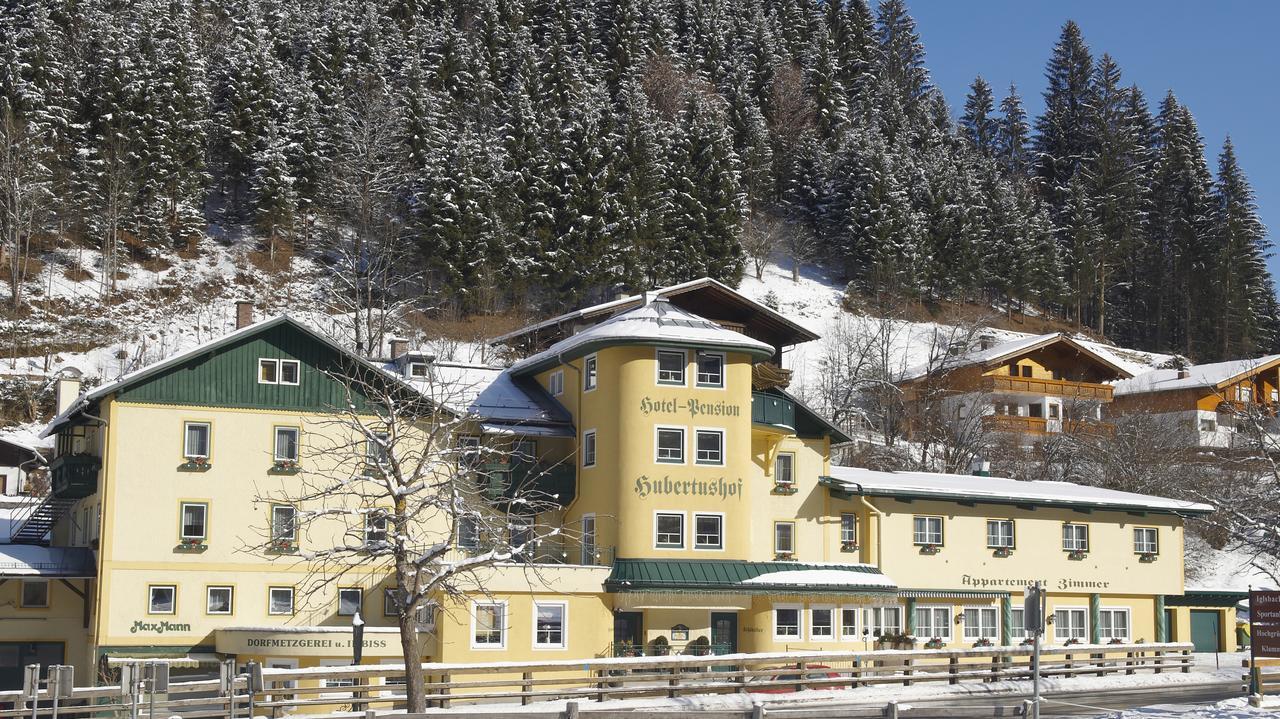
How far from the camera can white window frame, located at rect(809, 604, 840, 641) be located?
46.2m

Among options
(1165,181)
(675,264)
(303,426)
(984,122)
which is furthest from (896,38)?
(303,426)

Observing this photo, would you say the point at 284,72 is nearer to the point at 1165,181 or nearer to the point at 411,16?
the point at 411,16

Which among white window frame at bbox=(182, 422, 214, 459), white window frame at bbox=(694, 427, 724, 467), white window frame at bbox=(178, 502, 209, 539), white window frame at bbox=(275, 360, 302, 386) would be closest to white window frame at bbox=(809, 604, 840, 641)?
Result: white window frame at bbox=(694, 427, 724, 467)

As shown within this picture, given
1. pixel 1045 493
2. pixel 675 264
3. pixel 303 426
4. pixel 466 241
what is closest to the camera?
pixel 303 426

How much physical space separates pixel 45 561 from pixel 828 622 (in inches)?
972

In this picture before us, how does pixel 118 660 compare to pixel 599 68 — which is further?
pixel 599 68

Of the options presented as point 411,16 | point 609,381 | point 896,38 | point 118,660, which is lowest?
point 118,660

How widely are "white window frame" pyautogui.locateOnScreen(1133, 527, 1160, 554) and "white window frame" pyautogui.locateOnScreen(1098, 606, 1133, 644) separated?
228 centimetres

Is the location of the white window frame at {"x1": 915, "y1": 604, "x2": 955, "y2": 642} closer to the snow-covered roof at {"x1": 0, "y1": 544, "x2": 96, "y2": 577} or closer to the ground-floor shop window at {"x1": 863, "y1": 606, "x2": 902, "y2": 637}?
the ground-floor shop window at {"x1": 863, "y1": 606, "x2": 902, "y2": 637}

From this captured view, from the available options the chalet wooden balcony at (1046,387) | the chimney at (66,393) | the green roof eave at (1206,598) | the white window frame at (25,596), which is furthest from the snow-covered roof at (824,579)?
the chalet wooden balcony at (1046,387)

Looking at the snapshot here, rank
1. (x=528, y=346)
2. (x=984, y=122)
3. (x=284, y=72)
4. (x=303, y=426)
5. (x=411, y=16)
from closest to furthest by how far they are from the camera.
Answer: (x=303, y=426) → (x=528, y=346) → (x=284, y=72) → (x=411, y=16) → (x=984, y=122)

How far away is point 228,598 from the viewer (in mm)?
43469

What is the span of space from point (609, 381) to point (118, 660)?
17011mm

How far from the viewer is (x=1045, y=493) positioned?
5278cm
